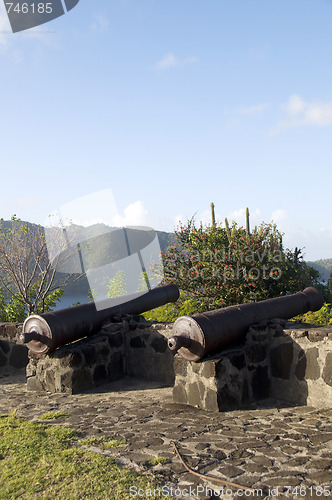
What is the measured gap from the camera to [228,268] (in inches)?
478

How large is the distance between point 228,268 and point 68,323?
6257 mm

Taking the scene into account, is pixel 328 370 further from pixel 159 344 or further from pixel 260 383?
pixel 159 344

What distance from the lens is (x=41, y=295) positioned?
15.9 meters

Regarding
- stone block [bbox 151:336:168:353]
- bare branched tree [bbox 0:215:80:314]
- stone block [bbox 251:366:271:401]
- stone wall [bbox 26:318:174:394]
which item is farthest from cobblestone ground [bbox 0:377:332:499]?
bare branched tree [bbox 0:215:80:314]

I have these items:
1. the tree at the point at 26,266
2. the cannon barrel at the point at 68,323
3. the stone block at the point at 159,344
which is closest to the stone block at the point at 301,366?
the stone block at the point at 159,344

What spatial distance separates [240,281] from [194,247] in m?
1.94

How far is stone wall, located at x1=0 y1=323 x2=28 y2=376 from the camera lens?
325 inches

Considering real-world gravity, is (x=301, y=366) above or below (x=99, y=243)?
below

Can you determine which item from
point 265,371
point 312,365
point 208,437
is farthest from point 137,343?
point 208,437

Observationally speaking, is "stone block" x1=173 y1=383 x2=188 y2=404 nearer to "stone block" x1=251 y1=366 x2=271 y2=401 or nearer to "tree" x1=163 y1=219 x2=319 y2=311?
"stone block" x1=251 y1=366 x2=271 y2=401

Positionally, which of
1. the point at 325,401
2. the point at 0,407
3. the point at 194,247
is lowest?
the point at 325,401

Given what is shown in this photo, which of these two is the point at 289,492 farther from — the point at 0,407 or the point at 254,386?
the point at 0,407

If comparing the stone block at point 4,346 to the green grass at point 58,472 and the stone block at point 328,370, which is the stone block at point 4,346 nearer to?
the green grass at point 58,472

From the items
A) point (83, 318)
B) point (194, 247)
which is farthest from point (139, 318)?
point (194, 247)
